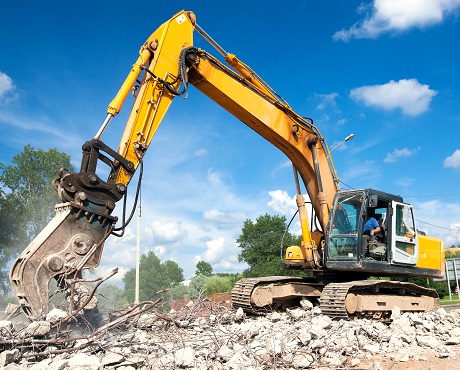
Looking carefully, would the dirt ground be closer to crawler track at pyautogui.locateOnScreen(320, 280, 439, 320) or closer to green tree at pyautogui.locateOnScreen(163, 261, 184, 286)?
crawler track at pyautogui.locateOnScreen(320, 280, 439, 320)

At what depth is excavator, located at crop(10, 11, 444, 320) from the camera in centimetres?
605

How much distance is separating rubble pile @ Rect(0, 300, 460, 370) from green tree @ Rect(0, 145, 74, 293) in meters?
23.1

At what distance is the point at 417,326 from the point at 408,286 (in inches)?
81.0

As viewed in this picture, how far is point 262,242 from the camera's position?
4041 cm

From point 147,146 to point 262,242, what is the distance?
33.9 m

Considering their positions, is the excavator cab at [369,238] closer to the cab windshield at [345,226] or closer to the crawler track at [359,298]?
the cab windshield at [345,226]

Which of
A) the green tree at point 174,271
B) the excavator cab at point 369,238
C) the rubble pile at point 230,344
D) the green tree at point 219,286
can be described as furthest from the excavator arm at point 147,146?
the green tree at point 174,271

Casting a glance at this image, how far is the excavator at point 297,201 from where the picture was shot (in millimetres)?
6047

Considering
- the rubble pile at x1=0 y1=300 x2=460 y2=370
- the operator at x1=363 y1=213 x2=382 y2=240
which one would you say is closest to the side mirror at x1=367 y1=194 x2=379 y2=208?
the operator at x1=363 y1=213 x2=382 y2=240

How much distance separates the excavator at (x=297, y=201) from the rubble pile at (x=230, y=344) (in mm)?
781

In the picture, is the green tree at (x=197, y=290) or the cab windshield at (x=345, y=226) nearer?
the green tree at (x=197, y=290)

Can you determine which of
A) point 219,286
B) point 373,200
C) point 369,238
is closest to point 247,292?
point 369,238

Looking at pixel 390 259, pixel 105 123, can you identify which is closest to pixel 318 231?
pixel 390 259

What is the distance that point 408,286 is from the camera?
32.0ft
